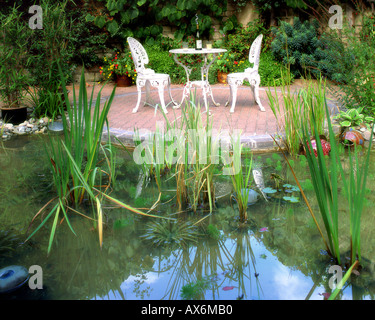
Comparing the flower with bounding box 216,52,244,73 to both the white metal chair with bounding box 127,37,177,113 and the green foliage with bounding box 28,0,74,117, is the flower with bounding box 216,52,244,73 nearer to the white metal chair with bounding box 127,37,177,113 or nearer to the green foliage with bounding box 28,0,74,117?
the white metal chair with bounding box 127,37,177,113

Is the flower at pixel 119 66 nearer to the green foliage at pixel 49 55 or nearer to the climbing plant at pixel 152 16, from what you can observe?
the climbing plant at pixel 152 16

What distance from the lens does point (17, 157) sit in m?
4.53

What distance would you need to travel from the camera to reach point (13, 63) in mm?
5500

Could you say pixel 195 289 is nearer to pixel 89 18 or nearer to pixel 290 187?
pixel 290 187

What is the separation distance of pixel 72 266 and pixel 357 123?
367 centimetres

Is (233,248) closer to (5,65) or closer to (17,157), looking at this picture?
(17,157)

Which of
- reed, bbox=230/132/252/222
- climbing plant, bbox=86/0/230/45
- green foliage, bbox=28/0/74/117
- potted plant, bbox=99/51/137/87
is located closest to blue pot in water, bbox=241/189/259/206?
reed, bbox=230/132/252/222

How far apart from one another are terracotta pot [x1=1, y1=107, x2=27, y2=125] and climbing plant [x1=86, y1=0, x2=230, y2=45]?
4033mm

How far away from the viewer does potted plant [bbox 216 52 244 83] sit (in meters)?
9.13

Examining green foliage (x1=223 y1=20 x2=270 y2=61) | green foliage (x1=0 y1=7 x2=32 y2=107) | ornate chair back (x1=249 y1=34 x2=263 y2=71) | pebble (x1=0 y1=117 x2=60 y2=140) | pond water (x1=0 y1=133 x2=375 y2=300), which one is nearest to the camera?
pond water (x1=0 y1=133 x2=375 y2=300)

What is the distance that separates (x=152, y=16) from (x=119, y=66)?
1639mm

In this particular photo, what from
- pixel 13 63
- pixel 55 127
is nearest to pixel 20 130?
pixel 55 127

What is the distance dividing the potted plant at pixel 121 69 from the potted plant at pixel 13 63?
3178 mm

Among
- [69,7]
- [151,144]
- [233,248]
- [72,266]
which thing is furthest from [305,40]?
[72,266]
